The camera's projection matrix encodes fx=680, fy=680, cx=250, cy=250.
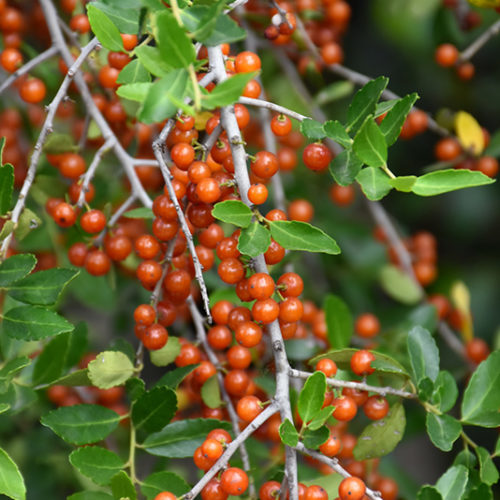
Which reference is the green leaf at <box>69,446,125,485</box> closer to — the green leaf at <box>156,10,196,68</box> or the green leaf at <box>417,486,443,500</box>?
the green leaf at <box>417,486,443,500</box>

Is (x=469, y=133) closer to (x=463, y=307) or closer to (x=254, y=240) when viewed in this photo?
(x=463, y=307)

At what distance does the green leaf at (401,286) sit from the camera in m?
1.80

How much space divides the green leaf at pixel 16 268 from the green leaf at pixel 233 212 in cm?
33

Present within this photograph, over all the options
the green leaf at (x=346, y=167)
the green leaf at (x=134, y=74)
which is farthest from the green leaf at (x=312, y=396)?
the green leaf at (x=134, y=74)

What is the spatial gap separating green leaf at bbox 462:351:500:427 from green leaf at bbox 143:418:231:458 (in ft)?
1.34

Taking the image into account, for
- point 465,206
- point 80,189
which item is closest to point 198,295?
point 80,189

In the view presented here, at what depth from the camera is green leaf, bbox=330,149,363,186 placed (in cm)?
100

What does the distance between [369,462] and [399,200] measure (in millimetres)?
1264

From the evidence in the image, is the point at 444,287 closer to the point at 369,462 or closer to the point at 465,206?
the point at 465,206

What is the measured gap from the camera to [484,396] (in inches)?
45.3

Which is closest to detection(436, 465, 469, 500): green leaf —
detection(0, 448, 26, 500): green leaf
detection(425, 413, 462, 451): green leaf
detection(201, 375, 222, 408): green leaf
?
detection(425, 413, 462, 451): green leaf

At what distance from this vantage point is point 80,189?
1316 mm

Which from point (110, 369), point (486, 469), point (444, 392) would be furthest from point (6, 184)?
point (486, 469)

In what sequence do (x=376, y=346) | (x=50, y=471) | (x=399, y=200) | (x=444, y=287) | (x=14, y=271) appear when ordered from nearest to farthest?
(x=14, y=271)
(x=376, y=346)
(x=50, y=471)
(x=444, y=287)
(x=399, y=200)
